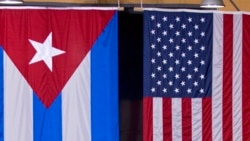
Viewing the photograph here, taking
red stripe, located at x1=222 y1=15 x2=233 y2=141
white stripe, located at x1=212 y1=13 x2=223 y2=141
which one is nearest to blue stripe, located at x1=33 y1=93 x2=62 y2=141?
white stripe, located at x1=212 y1=13 x2=223 y2=141

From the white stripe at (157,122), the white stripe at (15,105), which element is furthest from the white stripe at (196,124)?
the white stripe at (15,105)

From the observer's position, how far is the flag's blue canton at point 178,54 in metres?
7.49

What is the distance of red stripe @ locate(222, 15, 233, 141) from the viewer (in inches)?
302

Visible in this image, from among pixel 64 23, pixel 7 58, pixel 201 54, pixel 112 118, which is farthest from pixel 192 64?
pixel 7 58

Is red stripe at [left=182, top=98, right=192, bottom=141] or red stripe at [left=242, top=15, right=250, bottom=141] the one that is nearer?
red stripe at [left=182, top=98, right=192, bottom=141]

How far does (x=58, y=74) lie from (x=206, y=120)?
7.47ft

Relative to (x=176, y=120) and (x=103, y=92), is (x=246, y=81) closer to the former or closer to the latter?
(x=176, y=120)

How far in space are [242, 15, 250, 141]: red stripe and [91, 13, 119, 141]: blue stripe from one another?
1.95m

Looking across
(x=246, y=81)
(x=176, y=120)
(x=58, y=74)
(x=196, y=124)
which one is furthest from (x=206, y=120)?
(x=58, y=74)

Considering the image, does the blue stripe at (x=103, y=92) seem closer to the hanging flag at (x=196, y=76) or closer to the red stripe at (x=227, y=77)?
the hanging flag at (x=196, y=76)

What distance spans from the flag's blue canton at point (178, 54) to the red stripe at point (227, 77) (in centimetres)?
23

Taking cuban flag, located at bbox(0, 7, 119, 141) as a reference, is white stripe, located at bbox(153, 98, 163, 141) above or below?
below

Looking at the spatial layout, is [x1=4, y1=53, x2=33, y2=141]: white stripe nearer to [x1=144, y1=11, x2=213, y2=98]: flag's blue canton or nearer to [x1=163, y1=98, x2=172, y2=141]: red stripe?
[x1=144, y1=11, x2=213, y2=98]: flag's blue canton

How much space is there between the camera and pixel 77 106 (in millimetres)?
7305
